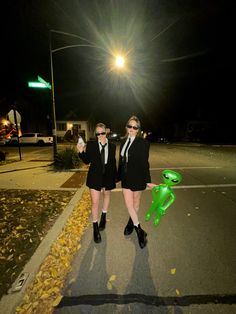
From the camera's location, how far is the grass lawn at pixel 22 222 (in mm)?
3143

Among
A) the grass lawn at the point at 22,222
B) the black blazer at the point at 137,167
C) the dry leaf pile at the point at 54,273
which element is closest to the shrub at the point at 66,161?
the grass lawn at the point at 22,222

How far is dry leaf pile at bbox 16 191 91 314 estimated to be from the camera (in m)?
2.45

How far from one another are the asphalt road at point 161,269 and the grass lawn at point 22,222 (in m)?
0.84

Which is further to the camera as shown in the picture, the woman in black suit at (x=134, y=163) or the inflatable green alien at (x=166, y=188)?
the inflatable green alien at (x=166, y=188)

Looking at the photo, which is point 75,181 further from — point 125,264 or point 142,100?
point 142,100

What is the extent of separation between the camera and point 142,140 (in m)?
3.58

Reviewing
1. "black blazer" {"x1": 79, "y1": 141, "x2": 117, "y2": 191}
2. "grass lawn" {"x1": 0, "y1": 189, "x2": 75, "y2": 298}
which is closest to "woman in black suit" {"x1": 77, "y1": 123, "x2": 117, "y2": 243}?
"black blazer" {"x1": 79, "y1": 141, "x2": 117, "y2": 191}

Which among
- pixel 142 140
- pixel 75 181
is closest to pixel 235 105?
pixel 75 181

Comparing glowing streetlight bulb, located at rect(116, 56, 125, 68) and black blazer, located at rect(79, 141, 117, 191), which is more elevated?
glowing streetlight bulb, located at rect(116, 56, 125, 68)

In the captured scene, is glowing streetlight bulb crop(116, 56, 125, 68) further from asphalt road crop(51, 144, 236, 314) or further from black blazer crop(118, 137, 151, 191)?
black blazer crop(118, 137, 151, 191)

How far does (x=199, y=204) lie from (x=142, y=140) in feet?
10.2

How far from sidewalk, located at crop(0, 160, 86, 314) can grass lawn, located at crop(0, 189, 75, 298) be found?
140 mm

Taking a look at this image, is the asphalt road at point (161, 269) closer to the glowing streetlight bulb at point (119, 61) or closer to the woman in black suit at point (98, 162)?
the woman in black suit at point (98, 162)

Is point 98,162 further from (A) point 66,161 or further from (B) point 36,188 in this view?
(A) point 66,161
